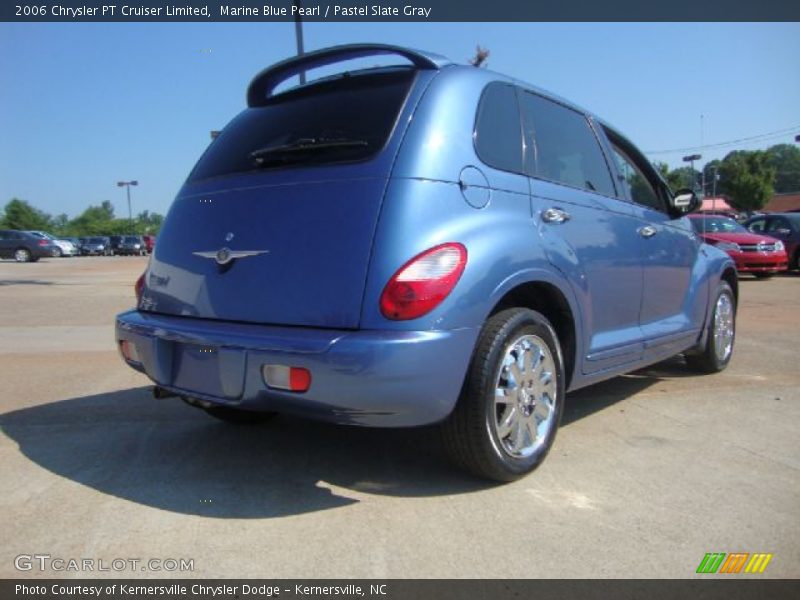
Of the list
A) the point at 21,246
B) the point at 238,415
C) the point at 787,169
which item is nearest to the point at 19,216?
the point at 21,246

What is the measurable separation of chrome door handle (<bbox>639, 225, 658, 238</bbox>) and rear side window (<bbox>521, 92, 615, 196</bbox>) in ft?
0.99

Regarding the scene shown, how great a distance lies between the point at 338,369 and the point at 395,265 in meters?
0.44

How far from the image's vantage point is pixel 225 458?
3.21 metres

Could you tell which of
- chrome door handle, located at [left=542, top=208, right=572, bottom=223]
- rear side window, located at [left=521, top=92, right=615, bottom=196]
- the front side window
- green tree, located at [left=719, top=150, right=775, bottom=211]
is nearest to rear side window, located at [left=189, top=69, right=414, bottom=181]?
rear side window, located at [left=521, top=92, right=615, bottom=196]

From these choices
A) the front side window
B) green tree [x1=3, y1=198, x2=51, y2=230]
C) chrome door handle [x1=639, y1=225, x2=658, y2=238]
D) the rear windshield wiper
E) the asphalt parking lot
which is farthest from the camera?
green tree [x1=3, y1=198, x2=51, y2=230]

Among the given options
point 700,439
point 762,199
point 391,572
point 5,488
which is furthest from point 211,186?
point 762,199

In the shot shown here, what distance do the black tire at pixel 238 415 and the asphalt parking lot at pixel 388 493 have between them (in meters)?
0.06

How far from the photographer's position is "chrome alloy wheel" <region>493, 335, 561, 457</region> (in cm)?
279

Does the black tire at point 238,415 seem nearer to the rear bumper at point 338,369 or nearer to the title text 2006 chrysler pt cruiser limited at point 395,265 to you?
the title text 2006 chrysler pt cruiser limited at point 395,265

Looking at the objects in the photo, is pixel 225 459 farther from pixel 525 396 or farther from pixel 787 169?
pixel 787 169

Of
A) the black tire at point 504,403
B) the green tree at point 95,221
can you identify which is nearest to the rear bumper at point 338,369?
the black tire at point 504,403

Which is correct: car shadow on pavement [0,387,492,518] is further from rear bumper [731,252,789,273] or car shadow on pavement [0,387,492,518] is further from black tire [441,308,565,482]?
rear bumper [731,252,789,273]

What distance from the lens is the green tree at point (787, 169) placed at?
10788 centimetres

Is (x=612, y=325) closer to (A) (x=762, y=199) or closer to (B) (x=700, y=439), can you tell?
(B) (x=700, y=439)
